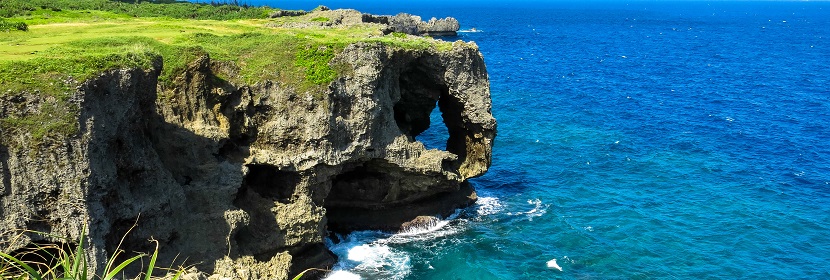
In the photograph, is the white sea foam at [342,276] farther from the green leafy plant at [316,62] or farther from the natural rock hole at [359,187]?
the green leafy plant at [316,62]

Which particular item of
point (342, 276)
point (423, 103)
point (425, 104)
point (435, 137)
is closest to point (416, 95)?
point (423, 103)

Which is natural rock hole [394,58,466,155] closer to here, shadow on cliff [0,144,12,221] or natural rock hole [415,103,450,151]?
natural rock hole [415,103,450,151]

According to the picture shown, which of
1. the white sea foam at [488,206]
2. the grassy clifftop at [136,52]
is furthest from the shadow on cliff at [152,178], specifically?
the white sea foam at [488,206]

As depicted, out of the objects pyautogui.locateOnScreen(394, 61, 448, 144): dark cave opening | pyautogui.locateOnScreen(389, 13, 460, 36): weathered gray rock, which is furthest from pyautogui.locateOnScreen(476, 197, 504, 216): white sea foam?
pyautogui.locateOnScreen(389, 13, 460, 36): weathered gray rock

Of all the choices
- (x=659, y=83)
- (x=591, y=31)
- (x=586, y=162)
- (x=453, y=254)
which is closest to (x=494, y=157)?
(x=586, y=162)

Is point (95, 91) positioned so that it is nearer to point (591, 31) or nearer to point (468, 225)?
point (468, 225)

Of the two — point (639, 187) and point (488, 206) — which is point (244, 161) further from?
point (639, 187)
